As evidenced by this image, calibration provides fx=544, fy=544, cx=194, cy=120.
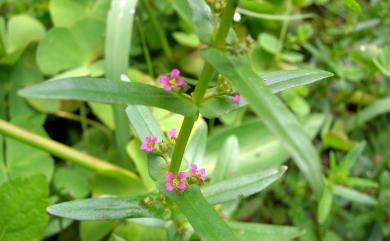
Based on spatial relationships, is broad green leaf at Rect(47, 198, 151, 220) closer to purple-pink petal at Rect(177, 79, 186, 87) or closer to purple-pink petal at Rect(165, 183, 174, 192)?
purple-pink petal at Rect(165, 183, 174, 192)

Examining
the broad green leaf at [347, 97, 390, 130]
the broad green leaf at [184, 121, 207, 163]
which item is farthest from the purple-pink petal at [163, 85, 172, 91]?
the broad green leaf at [347, 97, 390, 130]

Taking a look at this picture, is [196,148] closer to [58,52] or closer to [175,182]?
[175,182]

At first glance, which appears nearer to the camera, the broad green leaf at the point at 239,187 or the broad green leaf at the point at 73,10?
the broad green leaf at the point at 239,187

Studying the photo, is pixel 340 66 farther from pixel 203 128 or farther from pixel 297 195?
pixel 203 128

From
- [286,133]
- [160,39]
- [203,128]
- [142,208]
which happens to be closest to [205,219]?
[142,208]

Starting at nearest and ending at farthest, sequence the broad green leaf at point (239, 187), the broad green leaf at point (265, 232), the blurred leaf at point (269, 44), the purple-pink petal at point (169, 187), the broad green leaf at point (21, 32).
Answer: the purple-pink petal at point (169, 187) → the broad green leaf at point (239, 187) → the broad green leaf at point (265, 232) → the broad green leaf at point (21, 32) → the blurred leaf at point (269, 44)

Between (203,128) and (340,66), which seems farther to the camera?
(340,66)

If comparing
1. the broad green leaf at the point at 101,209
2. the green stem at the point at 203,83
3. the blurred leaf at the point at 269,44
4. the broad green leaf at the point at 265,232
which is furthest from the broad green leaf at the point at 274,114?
the blurred leaf at the point at 269,44

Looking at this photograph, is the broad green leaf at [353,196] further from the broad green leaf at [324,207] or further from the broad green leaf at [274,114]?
the broad green leaf at [274,114]
